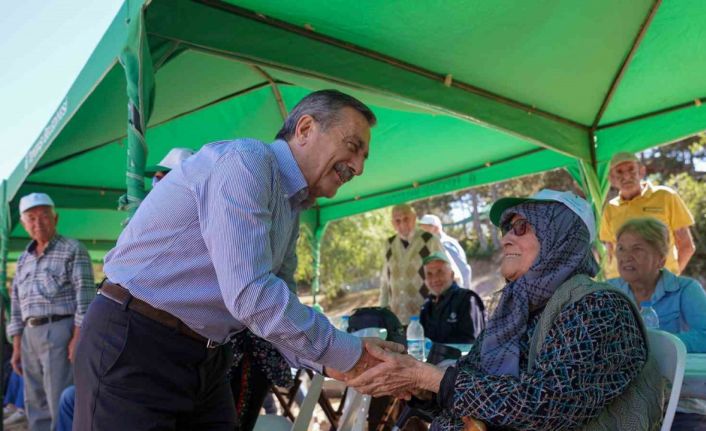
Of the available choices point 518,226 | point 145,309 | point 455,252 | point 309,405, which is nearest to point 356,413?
point 309,405

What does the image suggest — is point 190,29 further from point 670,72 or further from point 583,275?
point 670,72

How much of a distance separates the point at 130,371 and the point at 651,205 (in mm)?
4428

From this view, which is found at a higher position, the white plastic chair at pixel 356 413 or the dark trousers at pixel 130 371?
the dark trousers at pixel 130 371

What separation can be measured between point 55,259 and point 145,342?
3.54m

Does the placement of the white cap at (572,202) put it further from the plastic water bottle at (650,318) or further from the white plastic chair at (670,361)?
the plastic water bottle at (650,318)

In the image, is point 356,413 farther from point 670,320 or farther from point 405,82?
point 405,82

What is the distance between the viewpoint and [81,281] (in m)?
4.57

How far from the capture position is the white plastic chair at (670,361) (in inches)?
64.2

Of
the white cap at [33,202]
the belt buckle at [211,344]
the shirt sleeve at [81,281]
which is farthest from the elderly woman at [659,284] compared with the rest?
the white cap at [33,202]

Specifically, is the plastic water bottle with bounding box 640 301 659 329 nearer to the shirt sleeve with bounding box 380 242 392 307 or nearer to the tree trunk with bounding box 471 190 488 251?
the shirt sleeve with bounding box 380 242 392 307

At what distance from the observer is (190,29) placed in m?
3.04

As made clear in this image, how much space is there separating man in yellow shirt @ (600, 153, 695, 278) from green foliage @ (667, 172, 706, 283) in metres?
14.2

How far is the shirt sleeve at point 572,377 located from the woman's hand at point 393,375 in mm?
143

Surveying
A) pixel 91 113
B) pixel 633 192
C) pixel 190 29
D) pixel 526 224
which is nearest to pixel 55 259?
pixel 91 113
